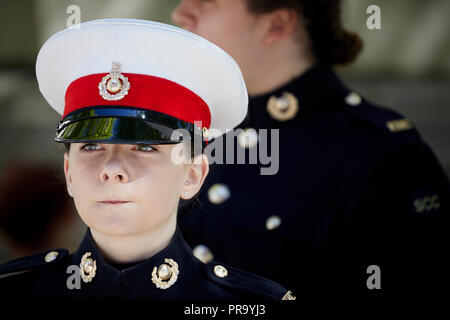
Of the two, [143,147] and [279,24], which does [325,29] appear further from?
[143,147]

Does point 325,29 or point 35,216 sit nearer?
point 35,216

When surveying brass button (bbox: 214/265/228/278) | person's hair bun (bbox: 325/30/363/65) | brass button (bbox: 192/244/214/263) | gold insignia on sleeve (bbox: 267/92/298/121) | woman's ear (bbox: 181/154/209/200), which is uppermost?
person's hair bun (bbox: 325/30/363/65)

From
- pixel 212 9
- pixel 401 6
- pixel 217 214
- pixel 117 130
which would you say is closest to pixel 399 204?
pixel 217 214

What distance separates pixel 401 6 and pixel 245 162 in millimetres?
2042

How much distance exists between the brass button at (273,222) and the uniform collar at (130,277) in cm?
44

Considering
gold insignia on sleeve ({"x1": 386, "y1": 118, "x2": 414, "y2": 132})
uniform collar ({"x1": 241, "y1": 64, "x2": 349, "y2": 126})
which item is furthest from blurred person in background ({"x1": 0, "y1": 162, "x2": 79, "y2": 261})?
gold insignia on sleeve ({"x1": 386, "y1": 118, "x2": 414, "y2": 132})

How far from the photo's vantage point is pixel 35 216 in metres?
→ 1.38

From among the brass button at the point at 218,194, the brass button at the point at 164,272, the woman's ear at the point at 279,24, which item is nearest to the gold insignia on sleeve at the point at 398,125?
the woman's ear at the point at 279,24

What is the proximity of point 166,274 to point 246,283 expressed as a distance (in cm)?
17

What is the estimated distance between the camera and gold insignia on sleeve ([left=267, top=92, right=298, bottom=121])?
61.3 inches

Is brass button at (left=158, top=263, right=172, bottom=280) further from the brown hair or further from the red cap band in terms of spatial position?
the brown hair

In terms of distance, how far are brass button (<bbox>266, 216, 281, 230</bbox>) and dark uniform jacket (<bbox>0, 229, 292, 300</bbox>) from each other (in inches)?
12.1

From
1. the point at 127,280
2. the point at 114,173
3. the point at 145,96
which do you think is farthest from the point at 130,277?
the point at 145,96

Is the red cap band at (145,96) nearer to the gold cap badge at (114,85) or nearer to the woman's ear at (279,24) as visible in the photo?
the gold cap badge at (114,85)
